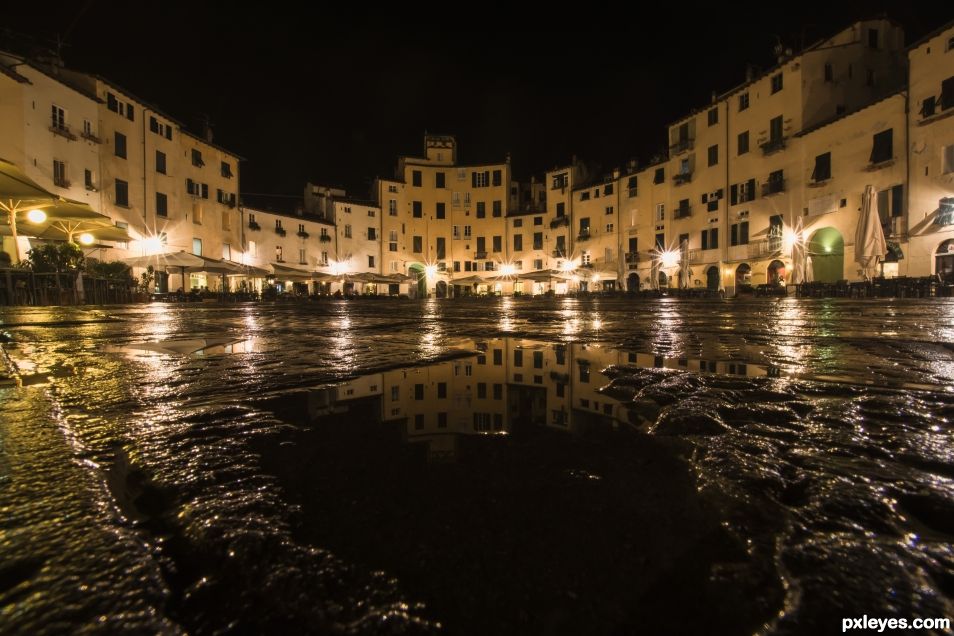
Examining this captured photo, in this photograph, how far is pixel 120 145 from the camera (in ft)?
80.2

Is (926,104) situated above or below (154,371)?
above

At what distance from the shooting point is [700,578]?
0.67 m

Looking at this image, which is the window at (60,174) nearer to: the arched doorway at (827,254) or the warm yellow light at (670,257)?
the warm yellow light at (670,257)

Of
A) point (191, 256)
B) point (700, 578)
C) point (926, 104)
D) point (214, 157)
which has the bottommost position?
point (700, 578)

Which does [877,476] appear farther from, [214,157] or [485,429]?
[214,157]

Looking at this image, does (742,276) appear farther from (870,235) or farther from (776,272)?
(870,235)

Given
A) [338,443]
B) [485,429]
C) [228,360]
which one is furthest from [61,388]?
[485,429]

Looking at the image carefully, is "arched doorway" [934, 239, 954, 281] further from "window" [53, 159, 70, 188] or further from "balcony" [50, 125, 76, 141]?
"balcony" [50, 125, 76, 141]

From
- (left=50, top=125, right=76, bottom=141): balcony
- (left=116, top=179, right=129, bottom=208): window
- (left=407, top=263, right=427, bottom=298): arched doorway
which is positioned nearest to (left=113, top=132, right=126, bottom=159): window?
(left=116, top=179, right=129, bottom=208): window

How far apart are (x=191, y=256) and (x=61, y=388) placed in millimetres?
22755

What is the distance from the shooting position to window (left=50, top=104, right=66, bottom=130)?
2025cm

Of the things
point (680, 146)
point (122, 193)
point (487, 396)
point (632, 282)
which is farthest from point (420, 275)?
point (487, 396)

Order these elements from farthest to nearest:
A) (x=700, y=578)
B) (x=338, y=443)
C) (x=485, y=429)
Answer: (x=485, y=429)
(x=338, y=443)
(x=700, y=578)

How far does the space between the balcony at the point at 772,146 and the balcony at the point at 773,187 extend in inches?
68.6
